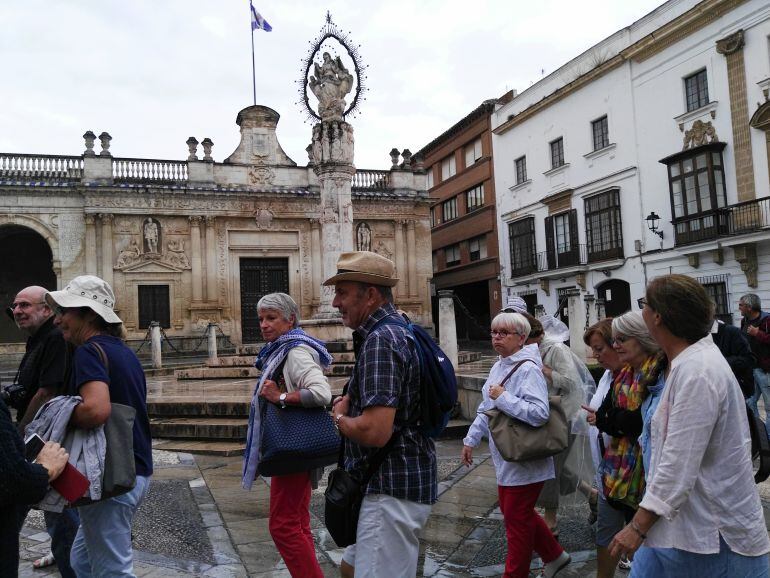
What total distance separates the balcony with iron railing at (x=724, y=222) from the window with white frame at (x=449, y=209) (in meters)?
14.9

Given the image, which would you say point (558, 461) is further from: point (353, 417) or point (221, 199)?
point (221, 199)

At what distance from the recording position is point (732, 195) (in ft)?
62.6

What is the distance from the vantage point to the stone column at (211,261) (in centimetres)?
2553

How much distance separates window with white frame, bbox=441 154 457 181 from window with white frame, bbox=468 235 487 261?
410 centimetres

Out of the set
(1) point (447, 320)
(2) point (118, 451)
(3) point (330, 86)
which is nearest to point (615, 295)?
(3) point (330, 86)

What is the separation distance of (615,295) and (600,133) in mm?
6326

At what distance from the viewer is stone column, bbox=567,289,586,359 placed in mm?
11711

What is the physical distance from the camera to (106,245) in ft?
79.5

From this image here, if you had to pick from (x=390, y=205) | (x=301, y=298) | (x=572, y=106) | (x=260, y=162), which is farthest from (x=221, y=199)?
(x=572, y=106)

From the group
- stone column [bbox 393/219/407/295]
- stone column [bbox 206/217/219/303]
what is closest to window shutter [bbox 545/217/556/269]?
stone column [bbox 393/219/407/295]

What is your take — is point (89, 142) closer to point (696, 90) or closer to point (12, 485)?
point (696, 90)

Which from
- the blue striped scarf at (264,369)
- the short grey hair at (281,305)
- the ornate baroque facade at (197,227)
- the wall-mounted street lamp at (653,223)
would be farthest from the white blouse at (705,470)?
the ornate baroque facade at (197,227)

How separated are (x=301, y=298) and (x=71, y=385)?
24.0 m

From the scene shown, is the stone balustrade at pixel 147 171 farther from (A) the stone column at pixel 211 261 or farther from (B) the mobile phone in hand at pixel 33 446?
(B) the mobile phone in hand at pixel 33 446
